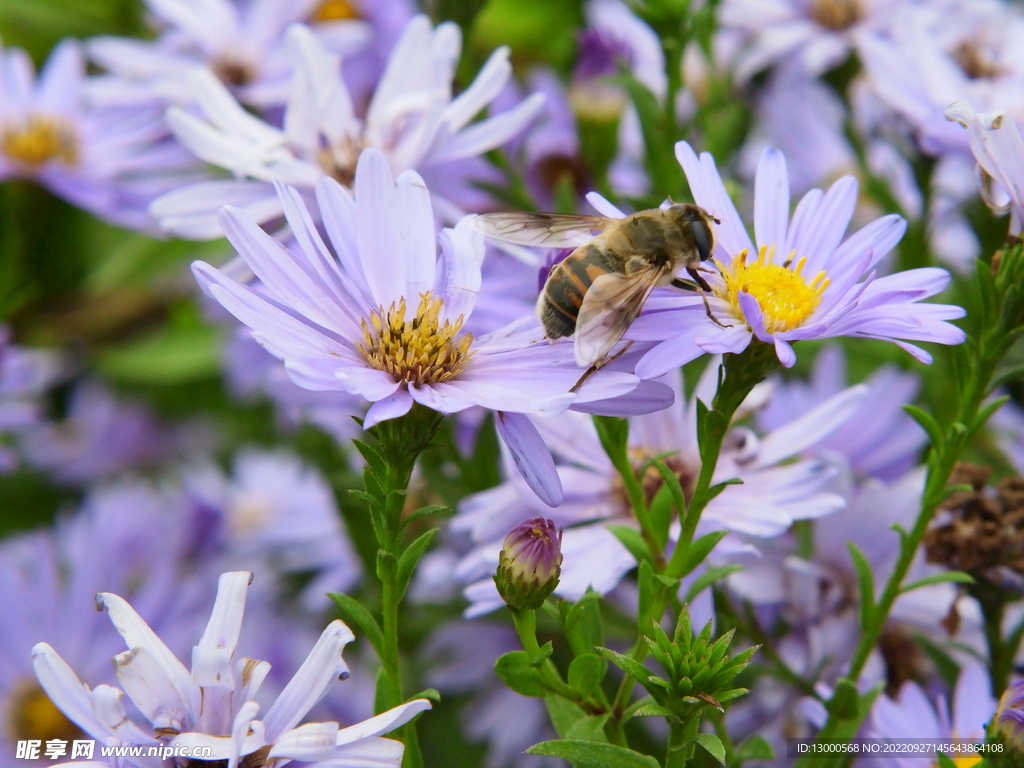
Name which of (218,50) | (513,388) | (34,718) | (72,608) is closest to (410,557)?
(513,388)

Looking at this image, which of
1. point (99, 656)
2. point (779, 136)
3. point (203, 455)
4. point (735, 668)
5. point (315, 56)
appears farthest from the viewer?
point (203, 455)

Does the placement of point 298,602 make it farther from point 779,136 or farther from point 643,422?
point 779,136

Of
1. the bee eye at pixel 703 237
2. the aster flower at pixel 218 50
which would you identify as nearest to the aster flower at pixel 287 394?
the aster flower at pixel 218 50

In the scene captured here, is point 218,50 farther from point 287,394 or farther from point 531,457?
point 531,457

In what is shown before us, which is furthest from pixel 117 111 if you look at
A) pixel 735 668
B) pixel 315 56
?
pixel 735 668

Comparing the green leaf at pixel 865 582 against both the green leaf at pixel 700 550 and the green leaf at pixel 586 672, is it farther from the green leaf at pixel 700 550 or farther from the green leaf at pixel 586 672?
the green leaf at pixel 586 672

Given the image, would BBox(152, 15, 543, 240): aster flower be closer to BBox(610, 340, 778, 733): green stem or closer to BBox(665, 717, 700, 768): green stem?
BBox(610, 340, 778, 733): green stem

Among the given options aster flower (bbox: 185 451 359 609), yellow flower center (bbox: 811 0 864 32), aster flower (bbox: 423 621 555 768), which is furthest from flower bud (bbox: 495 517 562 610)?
yellow flower center (bbox: 811 0 864 32)
